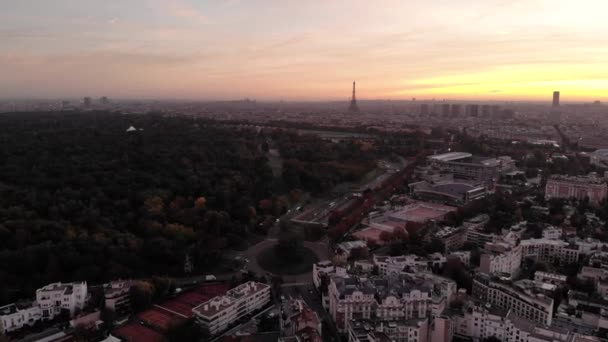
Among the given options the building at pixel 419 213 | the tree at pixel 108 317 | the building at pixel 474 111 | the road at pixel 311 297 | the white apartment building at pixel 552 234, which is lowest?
the road at pixel 311 297

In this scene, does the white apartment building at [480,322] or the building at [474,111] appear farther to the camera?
the building at [474,111]

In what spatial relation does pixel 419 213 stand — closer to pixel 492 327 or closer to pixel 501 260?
pixel 501 260

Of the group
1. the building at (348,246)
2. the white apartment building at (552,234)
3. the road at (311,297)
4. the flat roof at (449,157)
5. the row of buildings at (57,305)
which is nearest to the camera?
the row of buildings at (57,305)

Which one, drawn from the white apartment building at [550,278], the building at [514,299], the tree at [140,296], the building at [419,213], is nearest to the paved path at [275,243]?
the tree at [140,296]

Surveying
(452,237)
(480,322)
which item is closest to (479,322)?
(480,322)

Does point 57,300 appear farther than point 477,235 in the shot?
No

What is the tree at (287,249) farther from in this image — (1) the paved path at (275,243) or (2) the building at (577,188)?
(2) the building at (577,188)

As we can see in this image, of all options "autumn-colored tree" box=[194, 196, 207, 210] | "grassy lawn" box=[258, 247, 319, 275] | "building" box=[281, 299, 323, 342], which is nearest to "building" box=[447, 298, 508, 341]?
"building" box=[281, 299, 323, 342]
